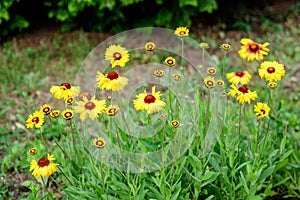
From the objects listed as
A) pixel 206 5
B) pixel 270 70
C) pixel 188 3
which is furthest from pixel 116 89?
pixel 206 5

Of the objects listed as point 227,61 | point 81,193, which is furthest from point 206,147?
point 227,61

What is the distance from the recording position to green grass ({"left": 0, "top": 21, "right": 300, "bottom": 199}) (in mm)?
2281

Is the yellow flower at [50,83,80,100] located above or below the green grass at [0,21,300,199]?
above

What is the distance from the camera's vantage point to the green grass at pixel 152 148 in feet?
7.48

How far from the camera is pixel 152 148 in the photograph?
232 centimetres

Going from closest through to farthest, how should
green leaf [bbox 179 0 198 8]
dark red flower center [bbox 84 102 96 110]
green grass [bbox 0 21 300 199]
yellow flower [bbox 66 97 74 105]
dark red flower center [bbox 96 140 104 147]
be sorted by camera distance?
dark red flower center [bbox 96 140 104 147], dark red flower center [bbox 84 102 96 110], yellow flower [bbox 66 97 74 105], green grass [bbox 0 21 300 199], green leaf [bbox 179 0 198 8]

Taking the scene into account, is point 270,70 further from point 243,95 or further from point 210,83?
point 210,83

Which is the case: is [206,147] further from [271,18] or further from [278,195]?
[271,18]

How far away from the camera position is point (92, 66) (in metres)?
4.27

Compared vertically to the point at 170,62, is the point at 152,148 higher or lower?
lower

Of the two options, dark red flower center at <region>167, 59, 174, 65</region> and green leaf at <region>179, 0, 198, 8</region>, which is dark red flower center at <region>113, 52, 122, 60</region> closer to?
dark red flower center at <region>167, 59, 174, 65</region>

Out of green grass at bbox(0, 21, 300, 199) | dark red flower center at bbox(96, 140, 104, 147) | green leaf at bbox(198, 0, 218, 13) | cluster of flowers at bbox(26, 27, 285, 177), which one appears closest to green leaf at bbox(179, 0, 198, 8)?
green leaf at bbox(198, 0, 218, 13)

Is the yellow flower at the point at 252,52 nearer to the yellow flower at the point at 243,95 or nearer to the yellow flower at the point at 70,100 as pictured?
the yellow flower at the point at 243,95

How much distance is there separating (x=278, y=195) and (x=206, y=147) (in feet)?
2.58
